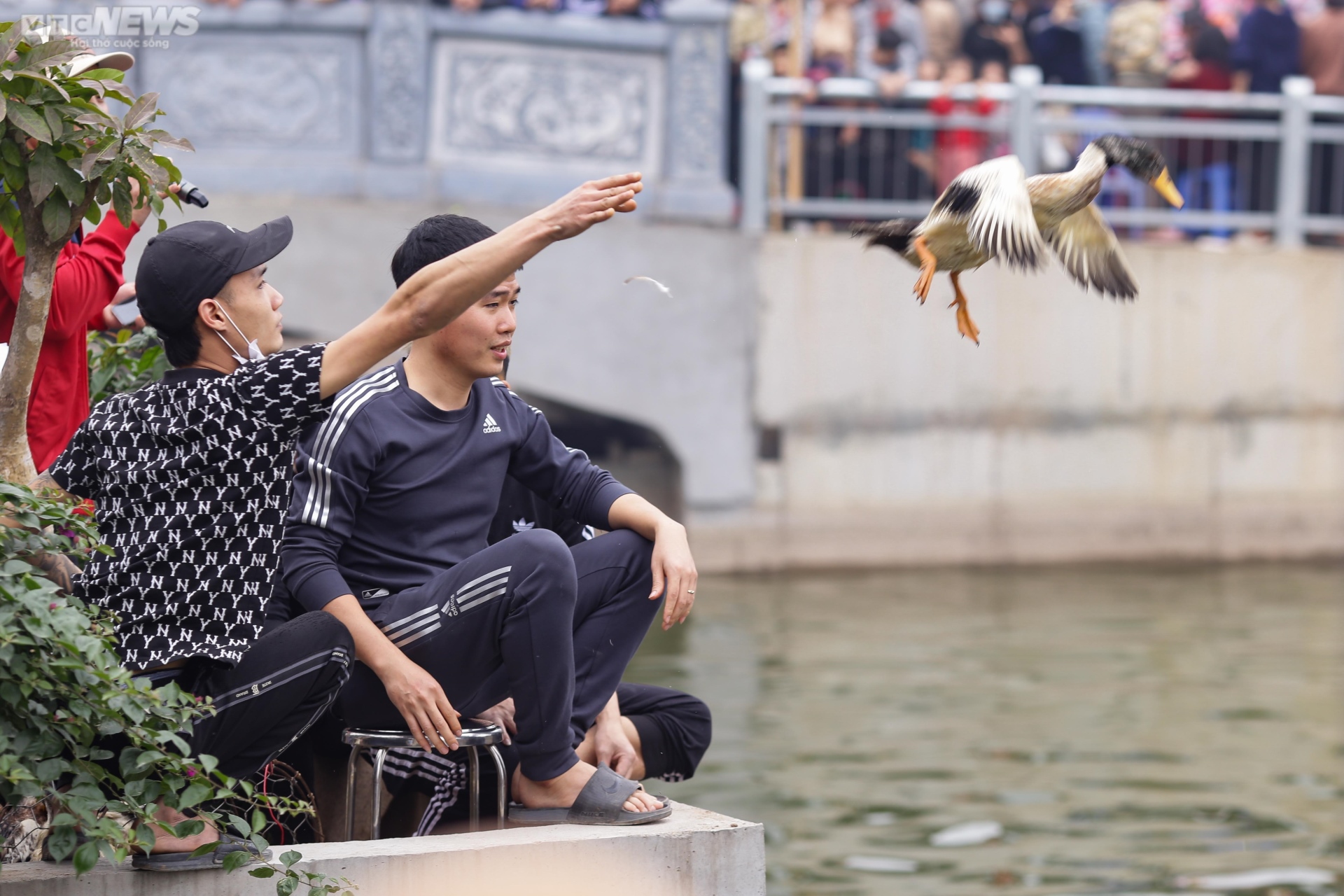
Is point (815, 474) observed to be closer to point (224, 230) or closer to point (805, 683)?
point (805, 683)

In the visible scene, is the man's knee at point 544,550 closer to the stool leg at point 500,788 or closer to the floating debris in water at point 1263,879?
the stool leg at point 500,788

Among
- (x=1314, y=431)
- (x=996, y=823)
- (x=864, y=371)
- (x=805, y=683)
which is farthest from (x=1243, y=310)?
(x=996, y=823)

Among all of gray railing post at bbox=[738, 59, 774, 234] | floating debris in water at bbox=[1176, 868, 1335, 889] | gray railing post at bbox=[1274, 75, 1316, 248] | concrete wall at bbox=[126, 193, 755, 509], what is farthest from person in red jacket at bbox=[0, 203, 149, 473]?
gray railing post at bbox=[1274, 75, 1316, 248]

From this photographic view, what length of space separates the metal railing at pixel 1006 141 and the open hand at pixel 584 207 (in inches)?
375

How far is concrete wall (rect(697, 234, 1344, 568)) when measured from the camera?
1307cm

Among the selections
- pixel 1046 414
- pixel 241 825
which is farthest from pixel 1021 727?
pixel 1046 414

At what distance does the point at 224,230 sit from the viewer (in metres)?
3.58

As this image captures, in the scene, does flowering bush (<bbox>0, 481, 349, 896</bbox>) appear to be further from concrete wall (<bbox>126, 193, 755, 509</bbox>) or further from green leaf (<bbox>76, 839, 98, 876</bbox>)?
concrete wall (<bbox>126, 193, 755, 509</bbox>)

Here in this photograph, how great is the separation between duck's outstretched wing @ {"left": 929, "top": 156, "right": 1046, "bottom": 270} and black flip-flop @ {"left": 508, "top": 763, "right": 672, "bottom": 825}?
1277mm

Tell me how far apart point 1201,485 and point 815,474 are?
304 centimetres

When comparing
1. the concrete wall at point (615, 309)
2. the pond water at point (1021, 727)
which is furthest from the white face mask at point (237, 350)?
the concrete wall at point (615, 309)

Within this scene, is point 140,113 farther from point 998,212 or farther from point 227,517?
point 998,212

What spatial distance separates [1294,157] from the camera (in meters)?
13.2

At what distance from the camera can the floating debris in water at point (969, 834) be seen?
6.19m
